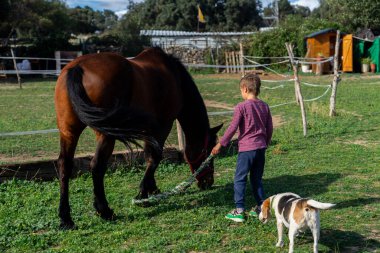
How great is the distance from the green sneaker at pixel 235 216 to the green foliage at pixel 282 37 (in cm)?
2485

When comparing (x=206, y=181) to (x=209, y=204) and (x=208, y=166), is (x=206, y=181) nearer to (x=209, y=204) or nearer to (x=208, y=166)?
(x=208, y=166)

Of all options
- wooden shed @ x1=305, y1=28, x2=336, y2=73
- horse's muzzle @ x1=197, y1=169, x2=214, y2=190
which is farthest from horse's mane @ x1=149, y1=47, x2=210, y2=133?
wooden shed @ x1=305, y1=28, x2=336, y2=73

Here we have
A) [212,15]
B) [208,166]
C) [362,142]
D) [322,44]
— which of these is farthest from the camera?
[212,15]

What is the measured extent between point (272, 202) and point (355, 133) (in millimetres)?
5534

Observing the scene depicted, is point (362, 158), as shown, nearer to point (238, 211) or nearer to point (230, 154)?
point (230, 154)

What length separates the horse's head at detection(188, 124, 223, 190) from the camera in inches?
219

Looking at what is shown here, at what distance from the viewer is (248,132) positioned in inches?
176

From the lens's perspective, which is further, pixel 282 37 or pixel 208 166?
pixel 282 37

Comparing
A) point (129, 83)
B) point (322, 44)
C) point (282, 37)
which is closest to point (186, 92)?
point (129, 83)

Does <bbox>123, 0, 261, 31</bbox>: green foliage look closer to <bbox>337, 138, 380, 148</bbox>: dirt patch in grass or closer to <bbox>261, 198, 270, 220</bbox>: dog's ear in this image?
<bbox>337, 138, 380, 148</bbox>: dirt patch in grass

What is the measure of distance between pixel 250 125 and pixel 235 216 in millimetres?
908

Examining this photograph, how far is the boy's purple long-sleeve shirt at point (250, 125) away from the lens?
4406 mm

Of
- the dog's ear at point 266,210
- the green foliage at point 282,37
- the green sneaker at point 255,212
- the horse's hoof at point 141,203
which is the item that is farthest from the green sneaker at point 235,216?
the green foliage at point 282,37

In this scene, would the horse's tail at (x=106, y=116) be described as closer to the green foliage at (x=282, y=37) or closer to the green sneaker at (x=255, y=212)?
the green sneaker at (x=255, y=212)
